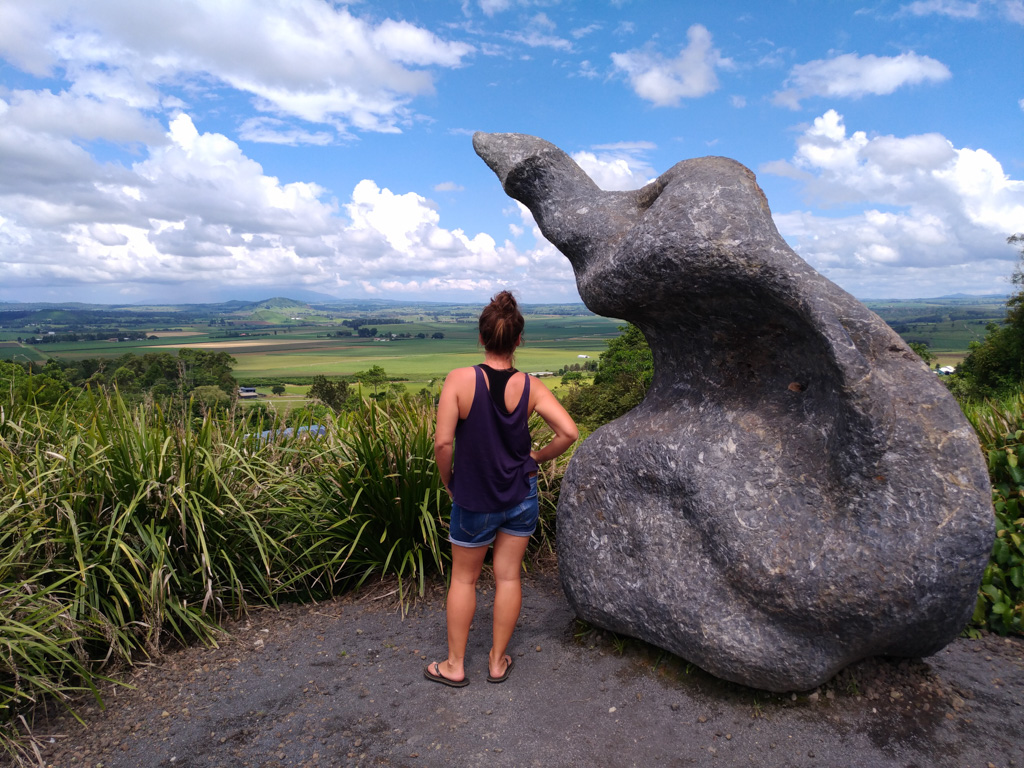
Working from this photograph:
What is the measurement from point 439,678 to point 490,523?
921mm

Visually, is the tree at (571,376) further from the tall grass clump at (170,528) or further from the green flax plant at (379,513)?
the green flax plant at (379,513)

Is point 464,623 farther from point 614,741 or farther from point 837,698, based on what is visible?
point 837,698

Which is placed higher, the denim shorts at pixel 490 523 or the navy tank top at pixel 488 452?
the navy tank top at pixel 488 452

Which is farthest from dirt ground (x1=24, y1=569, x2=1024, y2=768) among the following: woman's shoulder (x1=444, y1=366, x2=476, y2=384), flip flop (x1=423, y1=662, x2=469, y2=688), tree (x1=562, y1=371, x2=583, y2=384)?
tree (x1=562, y1=371, x2=583, y2=384)

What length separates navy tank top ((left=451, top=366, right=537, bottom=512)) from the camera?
118 inches

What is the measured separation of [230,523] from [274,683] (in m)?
1.24

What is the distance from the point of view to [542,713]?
9.89ft

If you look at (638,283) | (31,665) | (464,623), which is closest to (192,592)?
(31,665)

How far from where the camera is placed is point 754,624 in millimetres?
2938

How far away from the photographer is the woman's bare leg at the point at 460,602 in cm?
319

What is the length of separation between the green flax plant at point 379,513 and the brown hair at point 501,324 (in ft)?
5.52

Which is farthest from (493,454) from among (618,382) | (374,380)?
(618,382)

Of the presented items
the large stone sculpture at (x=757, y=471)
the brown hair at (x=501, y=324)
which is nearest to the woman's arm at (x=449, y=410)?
the brown hair at (x=501, y=324)

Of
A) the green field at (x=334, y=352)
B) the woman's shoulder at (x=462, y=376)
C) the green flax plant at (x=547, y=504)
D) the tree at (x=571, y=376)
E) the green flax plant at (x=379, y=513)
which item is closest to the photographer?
the woman's shoulder at (x=462, y=376)
